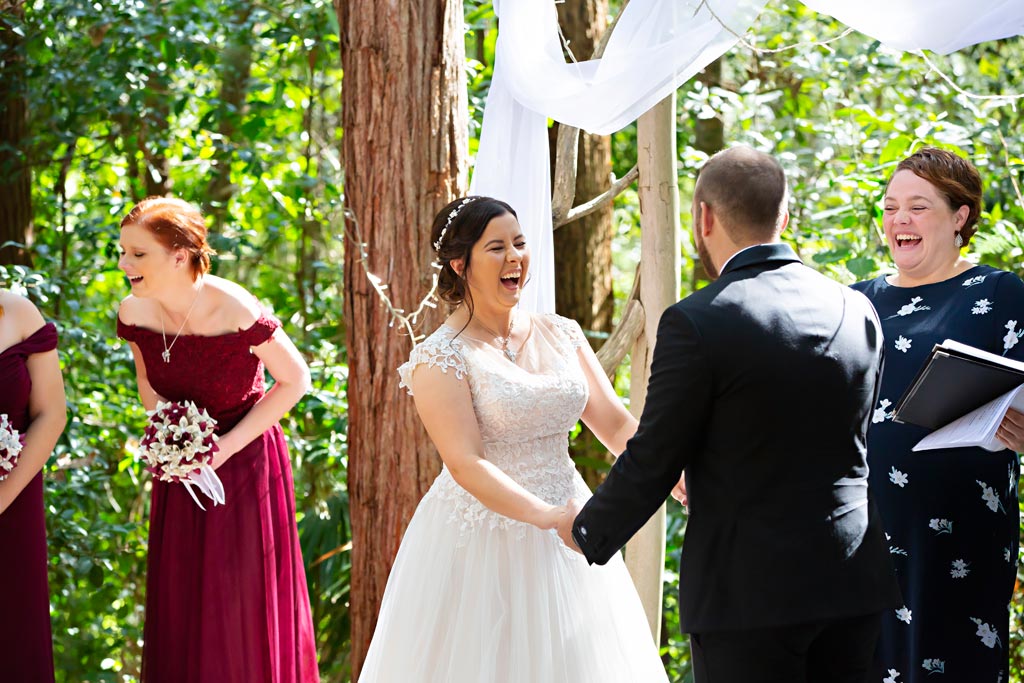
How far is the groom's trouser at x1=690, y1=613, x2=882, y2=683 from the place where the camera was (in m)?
2.22

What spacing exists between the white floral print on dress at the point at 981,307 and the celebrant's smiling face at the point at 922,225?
0.16 m

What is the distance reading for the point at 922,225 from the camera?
3100 mm

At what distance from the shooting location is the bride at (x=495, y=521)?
2816 millimetres

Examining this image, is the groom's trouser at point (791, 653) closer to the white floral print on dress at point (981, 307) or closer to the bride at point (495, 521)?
the bride at point (495, 521)

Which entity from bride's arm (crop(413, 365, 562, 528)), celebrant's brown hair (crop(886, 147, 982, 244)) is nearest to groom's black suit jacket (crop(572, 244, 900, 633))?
bride's arm (crop(413, 365, 562, 528))

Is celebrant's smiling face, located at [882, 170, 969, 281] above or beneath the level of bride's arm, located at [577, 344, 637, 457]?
above

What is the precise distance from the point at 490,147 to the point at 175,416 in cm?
139

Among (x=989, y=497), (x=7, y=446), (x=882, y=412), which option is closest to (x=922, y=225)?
(x=882, y=412)

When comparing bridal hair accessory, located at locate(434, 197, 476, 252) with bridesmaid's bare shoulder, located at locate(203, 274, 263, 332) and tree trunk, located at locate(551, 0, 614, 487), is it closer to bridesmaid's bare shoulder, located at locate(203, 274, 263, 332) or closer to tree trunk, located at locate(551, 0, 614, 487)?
bridesmaid's bare shoulder, located at locate(203, 274, 263, 332)

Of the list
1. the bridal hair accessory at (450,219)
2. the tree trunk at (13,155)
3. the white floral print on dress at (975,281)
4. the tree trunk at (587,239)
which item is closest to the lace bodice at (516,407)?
the bridal hair accessory at (450,219)

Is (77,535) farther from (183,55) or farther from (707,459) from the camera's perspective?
(707,459)

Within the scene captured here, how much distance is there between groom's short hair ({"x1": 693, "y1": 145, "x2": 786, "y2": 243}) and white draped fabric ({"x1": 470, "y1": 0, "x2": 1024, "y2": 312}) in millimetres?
760

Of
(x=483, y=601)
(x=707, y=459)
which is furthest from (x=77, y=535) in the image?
(x=707, y=459)

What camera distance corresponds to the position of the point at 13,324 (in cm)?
338
